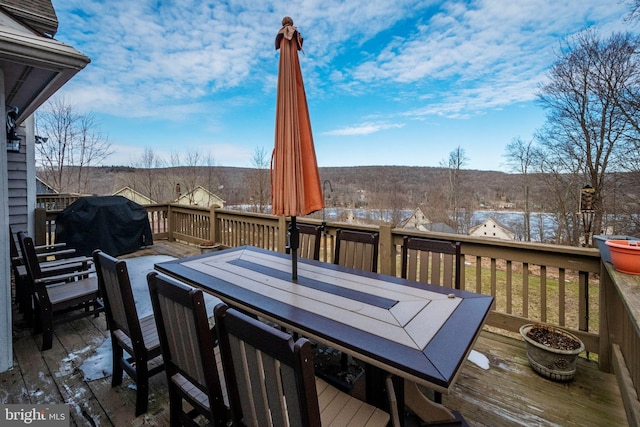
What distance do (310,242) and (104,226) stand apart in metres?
4.83

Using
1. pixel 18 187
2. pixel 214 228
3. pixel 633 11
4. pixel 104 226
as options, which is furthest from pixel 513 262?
pixel 633 11

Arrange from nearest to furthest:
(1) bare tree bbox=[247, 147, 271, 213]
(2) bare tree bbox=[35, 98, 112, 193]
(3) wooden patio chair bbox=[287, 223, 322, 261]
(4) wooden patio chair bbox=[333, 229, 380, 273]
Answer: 1. (4) wooden patio chair bbox=[333, 229, 380, 273]
2. (3) wooden patio chair bbox=[287, 223, 322, 261]
3. (2) bare tree bbox=[35, 98, 112, 193]
4. (1) bare tree bbox=[247, 147, 271, 213]

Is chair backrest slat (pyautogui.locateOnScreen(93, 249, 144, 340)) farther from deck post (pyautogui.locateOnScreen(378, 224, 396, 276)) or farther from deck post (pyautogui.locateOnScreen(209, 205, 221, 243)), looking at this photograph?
deck post (pyautogui.locateOnScreen(209, 205, 221, 243))

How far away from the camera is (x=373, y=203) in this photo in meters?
15.4

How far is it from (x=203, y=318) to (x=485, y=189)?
17316mm

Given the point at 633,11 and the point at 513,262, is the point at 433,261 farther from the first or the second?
the point at 633,11

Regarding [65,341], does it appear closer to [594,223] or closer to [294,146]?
[294,146]

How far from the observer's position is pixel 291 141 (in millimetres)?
2014

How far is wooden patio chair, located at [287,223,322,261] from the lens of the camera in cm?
311

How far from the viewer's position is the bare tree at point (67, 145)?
10953 mm

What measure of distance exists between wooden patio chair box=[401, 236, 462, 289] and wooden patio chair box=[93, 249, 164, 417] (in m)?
1.98

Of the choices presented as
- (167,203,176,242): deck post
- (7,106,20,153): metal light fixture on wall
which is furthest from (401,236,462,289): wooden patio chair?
(167,203,176,242): deck post

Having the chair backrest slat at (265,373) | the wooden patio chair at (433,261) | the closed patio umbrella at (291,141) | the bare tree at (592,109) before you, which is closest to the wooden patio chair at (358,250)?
the wooden patio chair at (433,261)

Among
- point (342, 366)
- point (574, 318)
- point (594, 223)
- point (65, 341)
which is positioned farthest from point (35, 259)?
point (594, 223)
